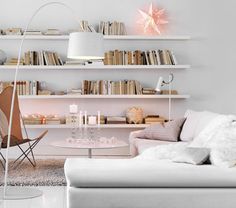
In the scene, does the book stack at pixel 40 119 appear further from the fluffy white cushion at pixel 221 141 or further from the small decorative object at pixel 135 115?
the fluffy white cushion at pixel 221 141

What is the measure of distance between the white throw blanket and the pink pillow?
1.36 m

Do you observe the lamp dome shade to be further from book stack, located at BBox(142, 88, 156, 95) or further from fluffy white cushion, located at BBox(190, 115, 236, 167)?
book stack, located at BBox(142, 88, 156, 95)

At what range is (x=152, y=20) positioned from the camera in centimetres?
810

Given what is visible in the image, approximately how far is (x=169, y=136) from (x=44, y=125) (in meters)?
1.86

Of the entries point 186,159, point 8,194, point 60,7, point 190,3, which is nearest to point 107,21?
point 60,7

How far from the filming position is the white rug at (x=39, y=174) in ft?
19.7

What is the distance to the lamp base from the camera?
5250 mm

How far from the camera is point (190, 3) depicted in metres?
8.25

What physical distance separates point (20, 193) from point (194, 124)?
2.35 metres

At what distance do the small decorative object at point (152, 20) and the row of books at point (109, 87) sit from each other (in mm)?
789

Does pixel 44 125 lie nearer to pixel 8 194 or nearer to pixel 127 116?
pixel 127 116

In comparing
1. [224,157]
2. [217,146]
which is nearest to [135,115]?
[217,146]

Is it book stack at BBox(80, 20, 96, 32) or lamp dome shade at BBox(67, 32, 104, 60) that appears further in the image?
book stack at BBox(80, 20, 96, 32)

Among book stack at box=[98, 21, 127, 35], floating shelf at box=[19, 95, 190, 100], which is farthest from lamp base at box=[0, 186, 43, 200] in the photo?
book stack at box=[98, 21, 127, 35]
